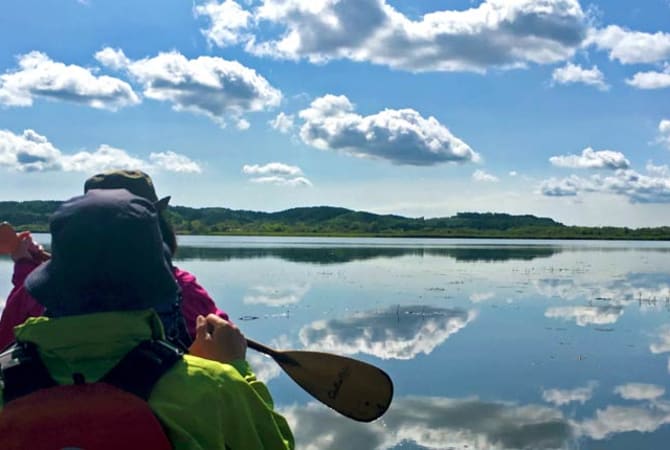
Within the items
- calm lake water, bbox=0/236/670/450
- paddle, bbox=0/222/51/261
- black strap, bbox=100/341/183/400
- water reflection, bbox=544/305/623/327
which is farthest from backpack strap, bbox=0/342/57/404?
water reflection, bbox=544/305/623/327

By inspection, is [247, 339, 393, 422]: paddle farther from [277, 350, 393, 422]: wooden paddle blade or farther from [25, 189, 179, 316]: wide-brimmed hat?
[25, 189, 179, 316]: wide-brimmed hat

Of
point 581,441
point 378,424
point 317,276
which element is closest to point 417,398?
point 378,424

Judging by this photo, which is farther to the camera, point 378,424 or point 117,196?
point 378,424

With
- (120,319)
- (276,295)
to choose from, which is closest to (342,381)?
(120,319)

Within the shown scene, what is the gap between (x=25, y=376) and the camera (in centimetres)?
116

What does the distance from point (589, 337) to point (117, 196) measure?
1140 centimetres

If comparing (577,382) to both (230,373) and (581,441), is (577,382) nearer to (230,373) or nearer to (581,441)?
(581,441)

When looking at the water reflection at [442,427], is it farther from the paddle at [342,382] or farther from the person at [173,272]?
the person at [173,272]

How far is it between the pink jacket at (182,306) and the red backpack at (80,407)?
53 centimetres

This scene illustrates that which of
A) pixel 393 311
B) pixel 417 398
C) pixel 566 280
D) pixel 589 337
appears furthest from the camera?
pixel 566 280

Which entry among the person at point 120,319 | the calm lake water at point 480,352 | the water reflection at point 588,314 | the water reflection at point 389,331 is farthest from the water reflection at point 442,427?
the water reflection at point 588,314

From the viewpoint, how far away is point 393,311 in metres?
14.0

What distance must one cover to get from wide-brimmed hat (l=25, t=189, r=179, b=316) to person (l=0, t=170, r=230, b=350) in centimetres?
30

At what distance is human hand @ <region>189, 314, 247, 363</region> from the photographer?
4.53 feet
